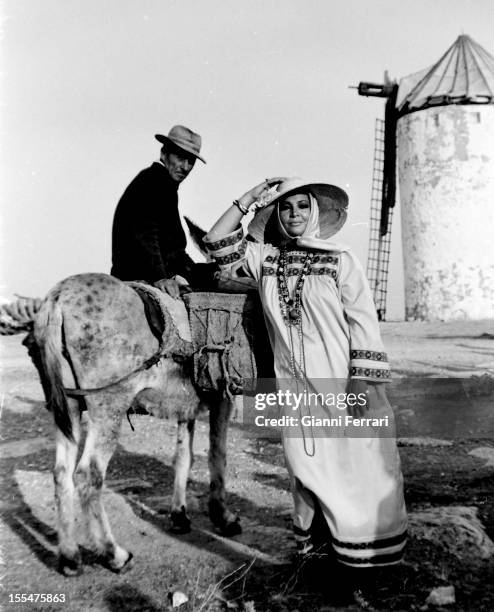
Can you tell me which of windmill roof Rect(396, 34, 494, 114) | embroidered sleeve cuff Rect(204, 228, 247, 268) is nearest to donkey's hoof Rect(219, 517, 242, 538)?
embroidered sleeve cuff Rect(204, 228, 247, 268)

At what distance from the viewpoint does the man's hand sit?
3.54 metres

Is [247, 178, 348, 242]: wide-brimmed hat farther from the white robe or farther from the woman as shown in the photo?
the white robe

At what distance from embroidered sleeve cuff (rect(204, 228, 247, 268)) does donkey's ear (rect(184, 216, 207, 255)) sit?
0.85 metres

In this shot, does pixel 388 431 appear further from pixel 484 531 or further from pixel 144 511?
pixel 144 511

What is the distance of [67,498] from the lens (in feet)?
10.5

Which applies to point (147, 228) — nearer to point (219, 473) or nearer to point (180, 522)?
point (219, 473)

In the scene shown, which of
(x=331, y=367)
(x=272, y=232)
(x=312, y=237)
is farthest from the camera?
(x=272, y=232)

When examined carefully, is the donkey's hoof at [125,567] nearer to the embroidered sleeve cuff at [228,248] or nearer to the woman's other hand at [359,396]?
the woman's other hand at [359,396]

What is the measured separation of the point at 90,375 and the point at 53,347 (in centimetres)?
25

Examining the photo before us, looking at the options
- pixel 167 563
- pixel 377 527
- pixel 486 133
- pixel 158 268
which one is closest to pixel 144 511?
pixel 167 563

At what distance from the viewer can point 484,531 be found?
341cm

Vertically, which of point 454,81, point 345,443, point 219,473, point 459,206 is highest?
point 454,81

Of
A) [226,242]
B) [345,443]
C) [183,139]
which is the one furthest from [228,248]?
[183,139]

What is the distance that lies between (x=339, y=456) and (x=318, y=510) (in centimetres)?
32
